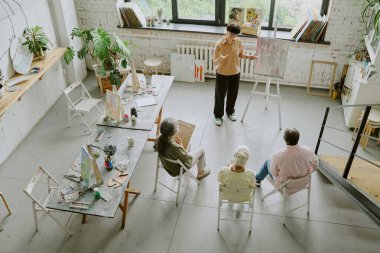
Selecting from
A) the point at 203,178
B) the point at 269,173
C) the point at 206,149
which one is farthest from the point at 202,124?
the point at 269,173

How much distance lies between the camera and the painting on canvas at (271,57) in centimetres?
556

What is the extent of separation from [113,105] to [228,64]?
188 centimetres

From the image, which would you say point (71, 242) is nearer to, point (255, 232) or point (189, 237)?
point (189, 237)

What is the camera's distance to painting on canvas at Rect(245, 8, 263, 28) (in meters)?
6.49

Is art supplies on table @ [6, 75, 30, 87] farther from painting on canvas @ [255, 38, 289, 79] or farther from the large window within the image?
painting on canvas @ [255, 38, 289, 79]

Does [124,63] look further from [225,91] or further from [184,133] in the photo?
[184,133]

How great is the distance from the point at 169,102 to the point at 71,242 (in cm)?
324

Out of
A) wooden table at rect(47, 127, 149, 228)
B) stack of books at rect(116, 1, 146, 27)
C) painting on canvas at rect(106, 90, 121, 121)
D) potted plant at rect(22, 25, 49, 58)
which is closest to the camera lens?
wooden table at rect(47, 127, 149, 228)

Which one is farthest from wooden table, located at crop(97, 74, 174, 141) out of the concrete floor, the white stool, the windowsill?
the windowsill

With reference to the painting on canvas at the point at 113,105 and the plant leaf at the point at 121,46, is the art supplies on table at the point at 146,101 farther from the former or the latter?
the plant leaf at the point at 121,46

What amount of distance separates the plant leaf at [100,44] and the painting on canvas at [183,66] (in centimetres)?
142

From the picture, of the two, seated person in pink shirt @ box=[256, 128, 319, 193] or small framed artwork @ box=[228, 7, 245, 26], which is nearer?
seated person in pink shirt @ box=[256, 128, 319, 193]

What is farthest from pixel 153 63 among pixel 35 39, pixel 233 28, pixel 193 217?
pixel 193 217

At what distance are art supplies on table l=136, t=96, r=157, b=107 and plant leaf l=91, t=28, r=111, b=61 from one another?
142 centimetres
